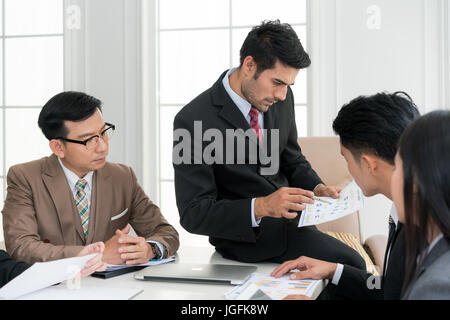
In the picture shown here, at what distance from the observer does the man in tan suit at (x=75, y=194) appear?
6.63 feet

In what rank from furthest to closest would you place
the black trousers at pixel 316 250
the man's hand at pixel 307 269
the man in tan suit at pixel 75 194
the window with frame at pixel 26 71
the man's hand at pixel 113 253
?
1. the window with frame at pixel 26 71
2. the man in tan suit at pixel 75 194
3. the black trousers at pixel 316 250
4. the man's hand at pixel 113 253
5. the man's hand at pixel 307 269

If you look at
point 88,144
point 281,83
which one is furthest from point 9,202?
point 281,83

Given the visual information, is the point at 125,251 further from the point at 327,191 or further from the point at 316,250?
the point at 327,191

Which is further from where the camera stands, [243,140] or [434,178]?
[243,140]

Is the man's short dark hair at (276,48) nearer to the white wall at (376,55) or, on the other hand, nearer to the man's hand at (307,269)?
the man's hand at (307,269)

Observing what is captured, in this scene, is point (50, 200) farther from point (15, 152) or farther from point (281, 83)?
point (15, 152)

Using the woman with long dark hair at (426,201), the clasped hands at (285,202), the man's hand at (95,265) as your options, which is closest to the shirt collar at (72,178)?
the man's hand at (95,265)

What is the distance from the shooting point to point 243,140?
2004 millimetres

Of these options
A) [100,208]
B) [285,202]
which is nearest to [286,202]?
[285,202]

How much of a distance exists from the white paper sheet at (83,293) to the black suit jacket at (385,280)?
0.65 m

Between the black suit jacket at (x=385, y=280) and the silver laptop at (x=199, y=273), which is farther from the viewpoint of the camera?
the silver laptop at (x=199, y=273)

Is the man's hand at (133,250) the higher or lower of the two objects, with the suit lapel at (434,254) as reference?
lower

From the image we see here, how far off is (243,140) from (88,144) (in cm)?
64
